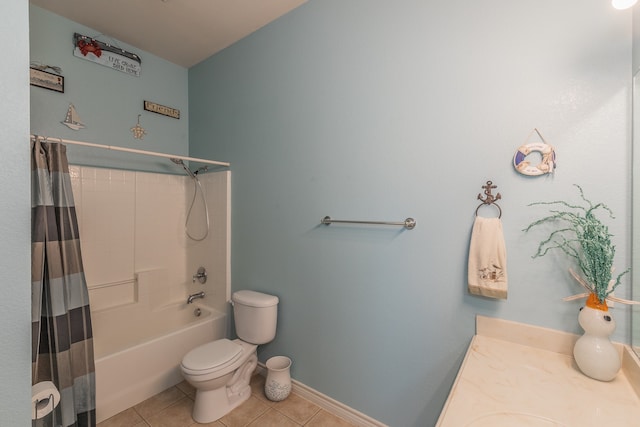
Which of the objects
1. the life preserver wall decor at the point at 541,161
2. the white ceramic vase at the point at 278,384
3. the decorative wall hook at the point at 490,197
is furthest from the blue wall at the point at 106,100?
the life preserver wall decor at the point at 541,161

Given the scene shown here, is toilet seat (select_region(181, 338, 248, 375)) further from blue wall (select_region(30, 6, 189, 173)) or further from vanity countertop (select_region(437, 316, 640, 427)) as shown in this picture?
blue wall (select_region(30, 6, 189, 173))

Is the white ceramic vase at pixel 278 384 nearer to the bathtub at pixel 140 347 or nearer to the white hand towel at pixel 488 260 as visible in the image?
the bathtub at pixel 140 347

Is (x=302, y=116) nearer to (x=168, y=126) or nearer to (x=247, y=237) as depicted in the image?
(x=247, y=237)

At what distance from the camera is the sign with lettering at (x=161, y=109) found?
2.45 meters

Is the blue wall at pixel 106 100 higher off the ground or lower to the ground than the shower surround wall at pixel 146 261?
higher

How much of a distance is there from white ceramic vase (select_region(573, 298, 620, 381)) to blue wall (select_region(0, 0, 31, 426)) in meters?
1.64

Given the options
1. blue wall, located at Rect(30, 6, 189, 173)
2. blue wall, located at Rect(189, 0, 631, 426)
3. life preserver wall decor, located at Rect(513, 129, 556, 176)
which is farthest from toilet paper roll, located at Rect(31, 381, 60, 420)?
life preserver wall decor, located at Rect(513, 129, 556, 176)

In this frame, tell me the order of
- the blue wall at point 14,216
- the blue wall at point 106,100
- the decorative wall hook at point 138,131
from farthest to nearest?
the decorative wall hook at point 138,131 → the blue wall at point 106,100 → the blue wall at point 14,216

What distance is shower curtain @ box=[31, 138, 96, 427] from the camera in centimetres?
138

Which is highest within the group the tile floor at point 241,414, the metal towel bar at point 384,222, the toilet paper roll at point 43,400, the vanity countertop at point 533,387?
the metal towel bar at point 384,222

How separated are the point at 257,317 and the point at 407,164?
1.40 metres

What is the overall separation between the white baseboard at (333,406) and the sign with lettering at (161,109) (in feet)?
8.19

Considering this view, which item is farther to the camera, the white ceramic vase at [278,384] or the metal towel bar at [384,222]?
the white ceramic vase at [278,384]

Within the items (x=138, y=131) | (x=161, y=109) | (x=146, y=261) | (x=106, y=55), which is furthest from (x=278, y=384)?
(x=106, y=55)
